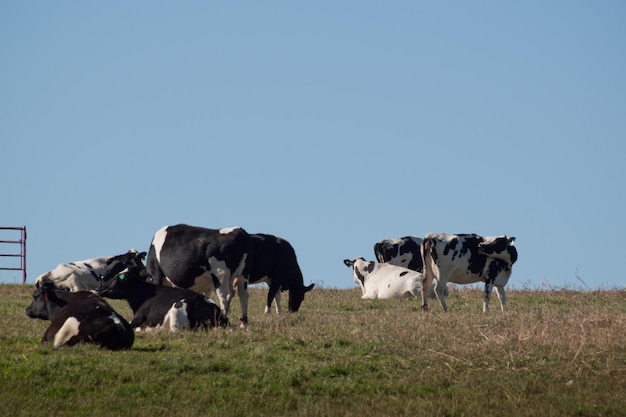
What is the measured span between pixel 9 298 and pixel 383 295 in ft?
33.8

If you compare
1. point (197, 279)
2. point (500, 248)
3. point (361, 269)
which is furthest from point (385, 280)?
point (197, 279)

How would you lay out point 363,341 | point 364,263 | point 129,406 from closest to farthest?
point 129,406
point 363,341
point 364,263

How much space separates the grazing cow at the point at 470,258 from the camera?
25.0m

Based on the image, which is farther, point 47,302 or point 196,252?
point 196,252

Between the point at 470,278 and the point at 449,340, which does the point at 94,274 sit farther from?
the point at 449,340

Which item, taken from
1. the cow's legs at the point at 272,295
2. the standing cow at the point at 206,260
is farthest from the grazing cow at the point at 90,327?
the cow's legs at the point at 272,295

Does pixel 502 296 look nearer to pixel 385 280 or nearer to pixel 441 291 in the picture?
pixel 441 291

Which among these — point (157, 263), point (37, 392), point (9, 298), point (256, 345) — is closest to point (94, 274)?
point (9, 298)

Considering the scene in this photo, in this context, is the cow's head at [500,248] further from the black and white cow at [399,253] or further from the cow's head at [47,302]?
the black and white cow at [399,253]

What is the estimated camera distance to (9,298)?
26.2m

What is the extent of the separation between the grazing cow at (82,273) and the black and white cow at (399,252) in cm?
1248

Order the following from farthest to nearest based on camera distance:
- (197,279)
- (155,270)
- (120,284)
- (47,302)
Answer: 1. (155,270)
2. (197,279)
3. (120,284)
4. (47,302)

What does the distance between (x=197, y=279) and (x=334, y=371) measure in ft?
23.8

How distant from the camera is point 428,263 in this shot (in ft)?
83.3
